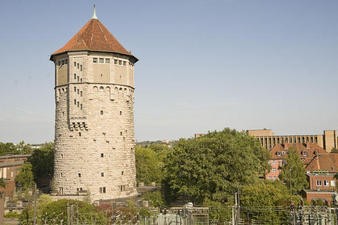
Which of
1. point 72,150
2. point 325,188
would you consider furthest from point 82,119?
point 325,188

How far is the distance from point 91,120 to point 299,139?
220 feet

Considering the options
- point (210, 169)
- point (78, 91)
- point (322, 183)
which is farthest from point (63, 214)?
point (322, 183)

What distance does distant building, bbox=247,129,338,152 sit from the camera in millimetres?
90625

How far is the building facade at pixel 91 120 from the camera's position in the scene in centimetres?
4034

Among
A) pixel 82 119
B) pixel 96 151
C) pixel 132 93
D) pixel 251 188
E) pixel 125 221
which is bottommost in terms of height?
pixel 125 221

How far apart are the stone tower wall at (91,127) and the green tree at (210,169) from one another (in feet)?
25.3

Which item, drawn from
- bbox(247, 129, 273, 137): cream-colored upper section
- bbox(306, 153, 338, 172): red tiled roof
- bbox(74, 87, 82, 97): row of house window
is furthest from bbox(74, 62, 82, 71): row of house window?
bbox(247, 129, 273, 137): cream-colored upper section

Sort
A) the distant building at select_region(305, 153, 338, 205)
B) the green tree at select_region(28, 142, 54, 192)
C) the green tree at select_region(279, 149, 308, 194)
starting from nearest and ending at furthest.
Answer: the distant building at select_region(305, 153, 338, 205), the green tree at select_region(279, 149, 308, 194), the green tree at select_region(28, 142, 54, 192)

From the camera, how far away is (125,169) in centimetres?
4228

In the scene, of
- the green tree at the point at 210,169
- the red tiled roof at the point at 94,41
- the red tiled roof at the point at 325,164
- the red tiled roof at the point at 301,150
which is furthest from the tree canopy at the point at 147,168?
the green tree at the point at 210,169

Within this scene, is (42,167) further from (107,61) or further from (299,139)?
(299,139)

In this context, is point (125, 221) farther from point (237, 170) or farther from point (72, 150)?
point (72, 150)

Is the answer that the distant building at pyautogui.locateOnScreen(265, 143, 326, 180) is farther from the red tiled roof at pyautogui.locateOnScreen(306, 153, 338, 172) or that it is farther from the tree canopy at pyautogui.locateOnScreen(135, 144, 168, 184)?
the tree canopy at pyautogui.locateOnScreen(135, 144, 168, 184)

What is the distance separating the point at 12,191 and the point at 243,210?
1278 inches
